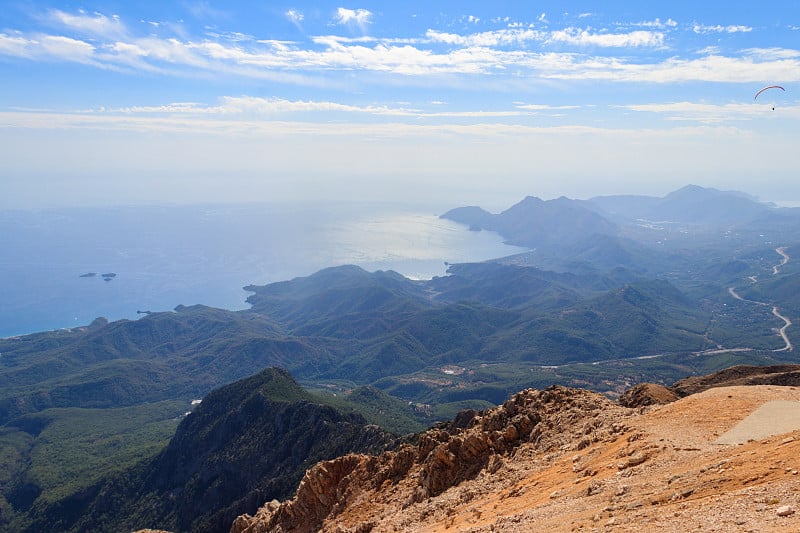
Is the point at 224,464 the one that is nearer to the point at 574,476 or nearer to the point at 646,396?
the point at 646,396

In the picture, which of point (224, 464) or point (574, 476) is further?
point (224, 464)

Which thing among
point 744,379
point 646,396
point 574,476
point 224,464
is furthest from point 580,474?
point 224,464

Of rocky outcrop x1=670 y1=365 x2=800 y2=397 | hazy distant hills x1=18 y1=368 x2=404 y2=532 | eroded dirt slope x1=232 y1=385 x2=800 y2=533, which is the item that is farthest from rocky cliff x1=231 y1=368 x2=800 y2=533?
hazy distant hills x1=18 y1=368 x2=404 y2=532

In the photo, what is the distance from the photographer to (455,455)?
35969 mm

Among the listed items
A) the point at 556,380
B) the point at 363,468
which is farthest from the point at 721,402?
the point at 556,380

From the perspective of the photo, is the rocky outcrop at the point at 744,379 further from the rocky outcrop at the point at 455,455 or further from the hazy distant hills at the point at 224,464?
the hazy distant hills at the point at 224,464

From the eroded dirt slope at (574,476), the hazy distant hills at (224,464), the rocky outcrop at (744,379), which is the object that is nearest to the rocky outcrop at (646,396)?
the rocky outcrop at (744,379)

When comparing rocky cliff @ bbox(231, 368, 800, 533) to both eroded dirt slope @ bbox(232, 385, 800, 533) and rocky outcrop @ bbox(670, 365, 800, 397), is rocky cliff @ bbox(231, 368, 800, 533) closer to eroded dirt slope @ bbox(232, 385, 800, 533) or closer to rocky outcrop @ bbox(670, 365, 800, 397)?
eroded dirt slope @ bbox(232, 385, 800, 533)

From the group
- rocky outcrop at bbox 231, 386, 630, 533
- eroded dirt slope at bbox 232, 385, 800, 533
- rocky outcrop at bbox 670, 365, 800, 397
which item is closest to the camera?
eroded dirt slope at bbox 232, 385, 800, 533

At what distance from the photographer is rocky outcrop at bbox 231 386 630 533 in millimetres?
33438

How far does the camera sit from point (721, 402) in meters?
29.7

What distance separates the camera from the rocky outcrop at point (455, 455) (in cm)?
3344

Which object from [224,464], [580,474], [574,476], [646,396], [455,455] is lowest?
[224,464]

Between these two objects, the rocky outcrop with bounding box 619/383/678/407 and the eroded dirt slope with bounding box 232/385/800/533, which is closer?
the eroded dirt slope with bounding box 232/385/800/533
